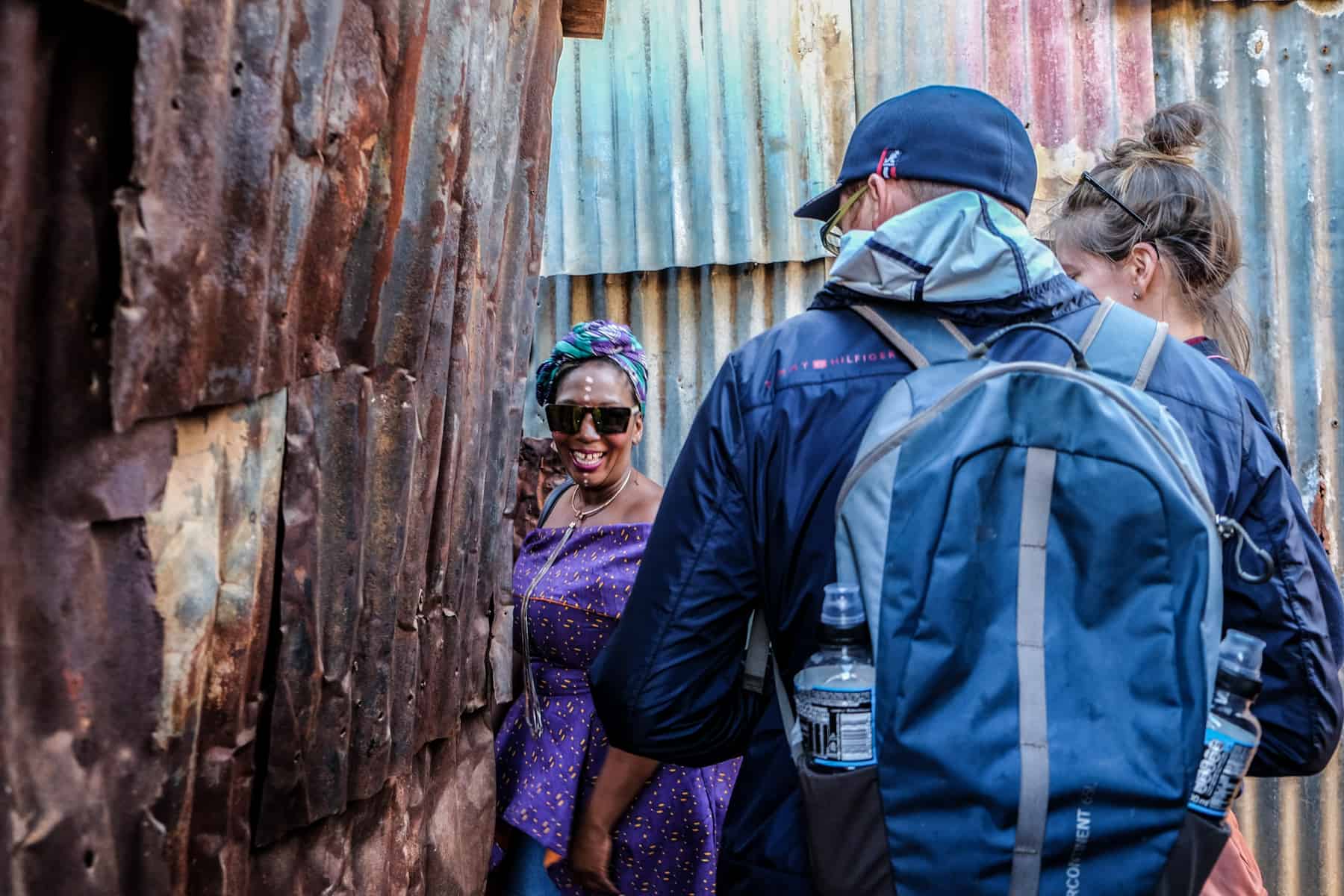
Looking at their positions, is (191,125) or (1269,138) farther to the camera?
(1269,138)

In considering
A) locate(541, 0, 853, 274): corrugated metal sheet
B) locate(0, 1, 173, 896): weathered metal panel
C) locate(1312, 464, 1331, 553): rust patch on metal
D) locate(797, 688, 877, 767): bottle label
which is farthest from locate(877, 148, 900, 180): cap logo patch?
locate(1312, 464, 1331, 553): rust patch on metal

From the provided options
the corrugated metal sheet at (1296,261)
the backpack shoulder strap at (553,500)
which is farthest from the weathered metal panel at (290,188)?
the corrugated metal sheet at (1296,261)

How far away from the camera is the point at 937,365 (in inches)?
58.6

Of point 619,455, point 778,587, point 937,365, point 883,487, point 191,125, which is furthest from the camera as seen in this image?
point 619,455

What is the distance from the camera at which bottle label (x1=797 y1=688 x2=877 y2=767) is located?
135 cm

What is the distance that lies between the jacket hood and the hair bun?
1.42 metres

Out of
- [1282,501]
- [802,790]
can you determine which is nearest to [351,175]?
[802,790]

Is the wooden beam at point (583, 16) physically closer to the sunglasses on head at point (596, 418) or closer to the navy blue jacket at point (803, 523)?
the sunglasses on head at point (596, 418)

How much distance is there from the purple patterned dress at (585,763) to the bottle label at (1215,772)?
1291mm

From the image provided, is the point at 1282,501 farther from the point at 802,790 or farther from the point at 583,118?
the point at 583,118

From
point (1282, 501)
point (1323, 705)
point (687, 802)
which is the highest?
point (1282, 501)

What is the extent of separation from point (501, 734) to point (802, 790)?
1.49m

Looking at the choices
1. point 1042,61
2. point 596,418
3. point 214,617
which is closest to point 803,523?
point 214,617

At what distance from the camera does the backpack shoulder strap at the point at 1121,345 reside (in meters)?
1.53
